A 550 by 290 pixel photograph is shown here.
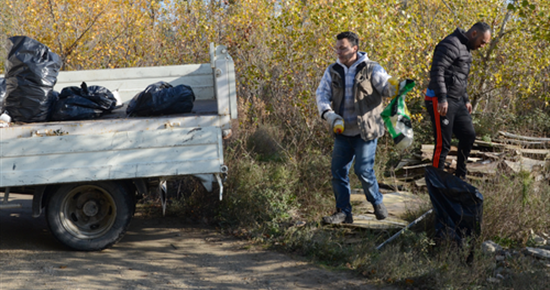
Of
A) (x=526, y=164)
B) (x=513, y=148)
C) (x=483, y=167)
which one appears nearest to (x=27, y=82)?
(x=483, y=167)

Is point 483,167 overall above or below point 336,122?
below

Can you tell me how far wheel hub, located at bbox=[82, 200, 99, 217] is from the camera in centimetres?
470

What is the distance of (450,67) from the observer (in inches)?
205

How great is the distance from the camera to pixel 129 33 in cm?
926

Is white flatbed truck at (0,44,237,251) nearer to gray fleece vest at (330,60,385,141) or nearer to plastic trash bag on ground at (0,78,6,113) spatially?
plastic trash bag on ground at (0,78,6,113)

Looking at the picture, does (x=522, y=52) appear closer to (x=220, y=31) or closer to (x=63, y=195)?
(x=220, y=31)

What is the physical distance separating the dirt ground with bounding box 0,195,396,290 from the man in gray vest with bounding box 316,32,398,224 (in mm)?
1026

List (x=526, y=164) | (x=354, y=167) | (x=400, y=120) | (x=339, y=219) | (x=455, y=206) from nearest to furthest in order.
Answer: (x=455, y=206)
(x=400, y=120)
(x=354, y=167)
(x=339, y=219)
(x=526, y=164)

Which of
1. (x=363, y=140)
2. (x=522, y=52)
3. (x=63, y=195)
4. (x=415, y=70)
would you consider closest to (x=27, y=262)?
(x=63, y=195)

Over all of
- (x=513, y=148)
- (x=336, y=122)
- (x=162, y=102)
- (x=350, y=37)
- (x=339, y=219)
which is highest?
(x=350, y=37)

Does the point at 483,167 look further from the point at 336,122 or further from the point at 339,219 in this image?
the point at 336,122

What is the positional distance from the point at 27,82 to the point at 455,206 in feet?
13.5

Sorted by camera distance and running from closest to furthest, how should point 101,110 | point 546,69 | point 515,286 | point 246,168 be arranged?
point 515,286
point 101,110
point 246,168
point 546,69

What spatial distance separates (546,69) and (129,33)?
25.7ft
